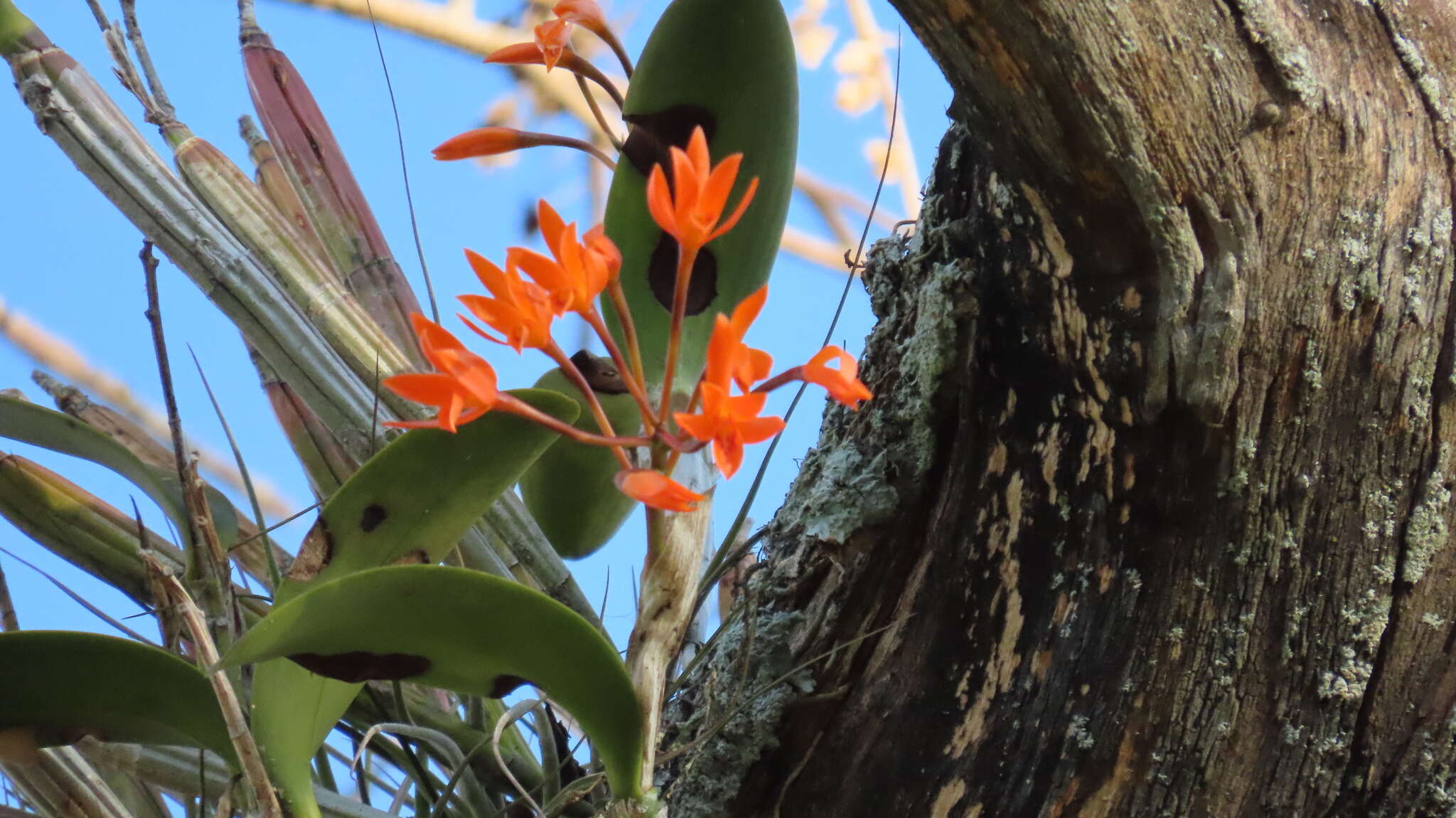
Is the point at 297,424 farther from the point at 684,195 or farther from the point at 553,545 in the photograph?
the point at 684,195

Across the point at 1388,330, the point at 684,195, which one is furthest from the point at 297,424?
the point at 1388,330

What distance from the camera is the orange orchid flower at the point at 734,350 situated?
0.30 m

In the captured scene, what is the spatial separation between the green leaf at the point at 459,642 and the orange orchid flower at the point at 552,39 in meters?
0.21

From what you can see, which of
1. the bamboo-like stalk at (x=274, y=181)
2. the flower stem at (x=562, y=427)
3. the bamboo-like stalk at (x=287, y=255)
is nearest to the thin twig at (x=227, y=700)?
the flower stem at (x=562, y=427)

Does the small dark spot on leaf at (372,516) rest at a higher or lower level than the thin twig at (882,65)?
lower

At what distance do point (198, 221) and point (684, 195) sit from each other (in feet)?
1.12

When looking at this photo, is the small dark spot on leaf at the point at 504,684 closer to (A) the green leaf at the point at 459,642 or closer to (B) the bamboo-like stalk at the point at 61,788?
(A) the green leaf at the point at 459,642

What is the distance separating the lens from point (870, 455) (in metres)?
0.53

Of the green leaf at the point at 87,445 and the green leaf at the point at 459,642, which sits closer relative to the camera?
the green leaf at the point at 459,642

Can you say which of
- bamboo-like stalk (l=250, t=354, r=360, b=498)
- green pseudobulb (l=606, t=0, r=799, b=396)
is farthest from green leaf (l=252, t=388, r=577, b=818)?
bamboo-like stalk (l=250, t=354, r=360, b=498)

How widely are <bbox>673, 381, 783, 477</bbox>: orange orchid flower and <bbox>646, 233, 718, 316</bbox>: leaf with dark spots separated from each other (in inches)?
7.5

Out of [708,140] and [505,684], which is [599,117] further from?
[505,684]

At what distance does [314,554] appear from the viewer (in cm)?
39

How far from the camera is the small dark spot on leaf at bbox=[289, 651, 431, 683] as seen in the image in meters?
0.37
